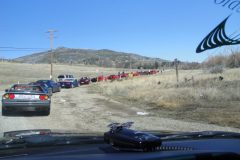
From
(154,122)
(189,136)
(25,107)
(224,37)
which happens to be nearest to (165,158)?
(189,136)

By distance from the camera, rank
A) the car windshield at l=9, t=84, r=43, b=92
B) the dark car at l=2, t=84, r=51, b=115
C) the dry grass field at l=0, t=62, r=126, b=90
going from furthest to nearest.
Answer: the dry grass field at l=0, t=62, r=126, b=90, the car windshield at l=9, t=84, r=43, b=92, the dark car at l=2, t=84, r=51, b=115

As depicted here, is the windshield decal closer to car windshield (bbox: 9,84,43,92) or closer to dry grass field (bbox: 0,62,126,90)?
car windshield (bbox: 9,84,43,92)

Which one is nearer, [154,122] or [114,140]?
[114,140]

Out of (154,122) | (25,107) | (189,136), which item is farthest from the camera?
(25,107)

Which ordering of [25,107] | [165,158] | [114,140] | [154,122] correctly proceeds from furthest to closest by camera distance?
[25,107], [154,122], [114,140], [165,158]

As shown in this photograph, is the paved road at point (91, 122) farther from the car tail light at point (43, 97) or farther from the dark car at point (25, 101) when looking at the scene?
the car tail light at point (43, 97)

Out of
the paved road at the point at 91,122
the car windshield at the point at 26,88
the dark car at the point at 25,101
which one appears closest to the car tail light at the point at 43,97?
the dark car at the point at 25,101

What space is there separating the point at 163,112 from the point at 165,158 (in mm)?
18500

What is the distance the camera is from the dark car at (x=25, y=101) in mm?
20031

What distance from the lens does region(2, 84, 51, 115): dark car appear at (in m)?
20.0

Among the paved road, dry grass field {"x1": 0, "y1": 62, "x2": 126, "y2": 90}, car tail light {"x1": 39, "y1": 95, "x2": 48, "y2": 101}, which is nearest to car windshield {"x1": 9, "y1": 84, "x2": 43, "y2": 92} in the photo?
car tail light {"x1": 39, "y1": 95, "x2": 48, "y2": 101}

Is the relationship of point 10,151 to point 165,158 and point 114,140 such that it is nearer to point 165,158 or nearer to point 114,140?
point 114,140

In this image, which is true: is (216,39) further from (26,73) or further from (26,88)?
(26,73)

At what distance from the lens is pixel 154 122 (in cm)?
1716
